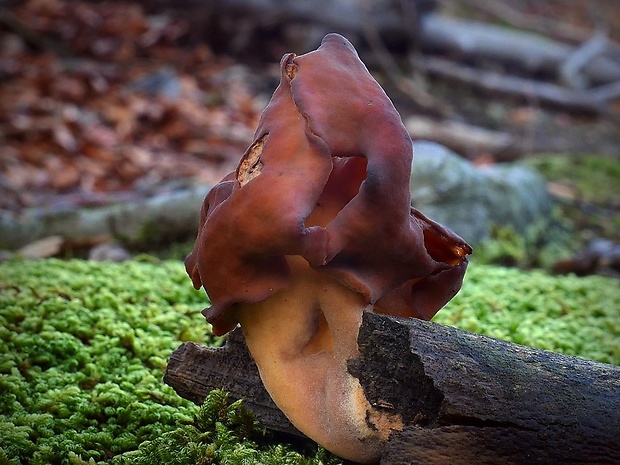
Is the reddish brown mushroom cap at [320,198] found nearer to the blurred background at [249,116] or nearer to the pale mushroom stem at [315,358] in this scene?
the pale mushroom stem at [315,358]

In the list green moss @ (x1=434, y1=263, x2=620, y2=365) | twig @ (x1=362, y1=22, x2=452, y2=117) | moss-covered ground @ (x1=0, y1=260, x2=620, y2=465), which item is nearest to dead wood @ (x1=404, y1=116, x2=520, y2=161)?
twig @ (x1=362, y1=22, x2=452, y2=117)

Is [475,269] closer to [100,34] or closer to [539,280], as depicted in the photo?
[539,280]

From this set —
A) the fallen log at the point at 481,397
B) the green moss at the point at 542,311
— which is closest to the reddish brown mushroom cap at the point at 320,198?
the fallen log at the point at 481,397

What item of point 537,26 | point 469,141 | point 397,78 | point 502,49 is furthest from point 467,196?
point 537,26

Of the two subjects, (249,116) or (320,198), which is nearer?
(320,198)

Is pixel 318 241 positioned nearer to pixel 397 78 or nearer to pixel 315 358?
pixel 315 358

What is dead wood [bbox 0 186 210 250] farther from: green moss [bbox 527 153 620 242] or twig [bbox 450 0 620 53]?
twig [bbox 450 0 620 53]
